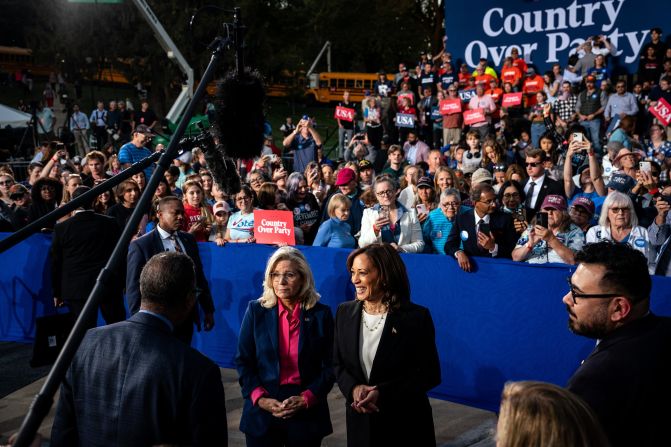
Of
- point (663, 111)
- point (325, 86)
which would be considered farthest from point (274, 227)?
point (325, 86)

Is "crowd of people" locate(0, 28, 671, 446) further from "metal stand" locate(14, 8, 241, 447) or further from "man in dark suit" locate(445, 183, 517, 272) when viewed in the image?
"metal stand" locate(14, 8, 241, 447)

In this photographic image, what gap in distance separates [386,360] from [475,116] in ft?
43.9

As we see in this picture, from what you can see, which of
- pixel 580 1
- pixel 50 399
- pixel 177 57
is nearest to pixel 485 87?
pixel 580 1

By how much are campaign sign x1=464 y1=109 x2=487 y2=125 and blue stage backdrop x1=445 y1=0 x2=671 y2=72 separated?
195 inches

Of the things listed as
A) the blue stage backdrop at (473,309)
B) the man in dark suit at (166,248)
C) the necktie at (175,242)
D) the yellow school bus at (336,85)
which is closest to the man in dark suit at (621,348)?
the blue stage backdrop at (473,309)

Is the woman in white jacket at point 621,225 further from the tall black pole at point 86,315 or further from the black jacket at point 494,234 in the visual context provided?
the tall black pole at point 86,315

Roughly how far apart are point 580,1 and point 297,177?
45.1 feet

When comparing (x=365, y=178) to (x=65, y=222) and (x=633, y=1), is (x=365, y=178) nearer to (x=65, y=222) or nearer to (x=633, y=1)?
(x=65, y=222)

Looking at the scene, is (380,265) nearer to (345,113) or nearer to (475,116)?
(475,116)

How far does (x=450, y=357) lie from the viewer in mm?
7246

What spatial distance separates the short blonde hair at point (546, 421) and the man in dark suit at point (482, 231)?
490 centimetres

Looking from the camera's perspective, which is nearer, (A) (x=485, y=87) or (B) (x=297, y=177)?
(B) (x=297, y=177)

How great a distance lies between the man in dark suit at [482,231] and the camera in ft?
Answer: 24.6

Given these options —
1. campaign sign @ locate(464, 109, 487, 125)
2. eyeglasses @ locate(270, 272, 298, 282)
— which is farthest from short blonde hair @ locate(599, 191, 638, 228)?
campaign sign @ locate(464, 109, 487, 125)
